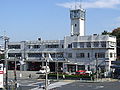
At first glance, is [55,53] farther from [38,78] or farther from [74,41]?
[38,78]

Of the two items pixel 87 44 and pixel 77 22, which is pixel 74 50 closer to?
pixel 87 44

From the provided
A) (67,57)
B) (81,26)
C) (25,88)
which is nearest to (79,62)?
(67,57)

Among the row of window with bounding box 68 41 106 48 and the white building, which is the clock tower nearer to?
the white building

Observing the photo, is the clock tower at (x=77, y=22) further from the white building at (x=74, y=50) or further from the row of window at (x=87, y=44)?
the row of window at (x=87, y=44)

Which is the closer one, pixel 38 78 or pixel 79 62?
pixel 38 78

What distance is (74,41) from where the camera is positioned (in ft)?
229

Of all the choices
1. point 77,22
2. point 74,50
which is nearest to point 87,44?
point 74,50

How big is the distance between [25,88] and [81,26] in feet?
107

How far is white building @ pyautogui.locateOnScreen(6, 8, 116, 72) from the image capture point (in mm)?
66188

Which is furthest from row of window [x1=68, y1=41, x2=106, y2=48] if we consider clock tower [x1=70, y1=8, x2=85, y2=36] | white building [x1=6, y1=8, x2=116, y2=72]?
clock tower [x1=70, y1=8, x2=85, y2=36]

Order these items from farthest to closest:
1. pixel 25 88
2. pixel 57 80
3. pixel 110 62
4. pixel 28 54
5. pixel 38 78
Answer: pixel 28 54
pixel 110 62
pixel 38 78
pixel 57 80
pixel 25 88

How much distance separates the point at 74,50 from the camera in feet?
229

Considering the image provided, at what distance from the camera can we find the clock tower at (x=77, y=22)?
7312 centimetres

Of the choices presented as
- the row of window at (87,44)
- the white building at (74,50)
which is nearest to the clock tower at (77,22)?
the white building at (74,50)
